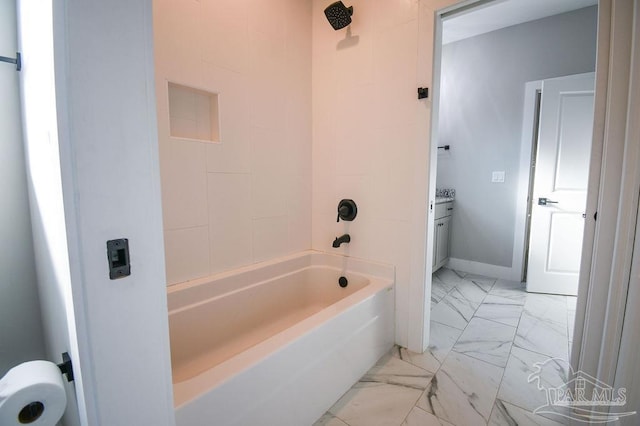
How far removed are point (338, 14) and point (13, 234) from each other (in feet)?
7.05

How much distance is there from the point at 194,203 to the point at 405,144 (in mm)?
1328

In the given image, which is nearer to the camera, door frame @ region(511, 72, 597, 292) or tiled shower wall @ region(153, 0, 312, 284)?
tiled shower wall @ region(153, 0, 312, 284)

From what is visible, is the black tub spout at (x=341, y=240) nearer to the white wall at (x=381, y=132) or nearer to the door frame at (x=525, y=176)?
the white wall at (x=381, y=132)

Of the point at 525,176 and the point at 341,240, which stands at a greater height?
the point at 525,176

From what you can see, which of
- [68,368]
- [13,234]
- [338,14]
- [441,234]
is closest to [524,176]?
[441,234]

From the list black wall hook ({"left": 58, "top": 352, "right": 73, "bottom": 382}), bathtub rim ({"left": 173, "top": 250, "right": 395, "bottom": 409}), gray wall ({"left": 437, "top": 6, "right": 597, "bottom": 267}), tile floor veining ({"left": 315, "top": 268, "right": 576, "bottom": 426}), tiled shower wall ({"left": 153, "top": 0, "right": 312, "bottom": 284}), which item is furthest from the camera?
gray wall ({"left": 437, "top": 6, "right": 597, "bottom": 267})

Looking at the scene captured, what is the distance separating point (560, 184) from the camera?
2.70 metres

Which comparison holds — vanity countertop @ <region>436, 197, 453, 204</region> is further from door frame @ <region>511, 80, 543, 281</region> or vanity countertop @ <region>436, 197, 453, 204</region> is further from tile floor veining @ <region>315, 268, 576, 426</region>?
tile floor veining @ <region>315, 268, 576, 426</region>

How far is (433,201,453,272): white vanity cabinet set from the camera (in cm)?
315

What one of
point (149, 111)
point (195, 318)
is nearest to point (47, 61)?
point (149, 111)

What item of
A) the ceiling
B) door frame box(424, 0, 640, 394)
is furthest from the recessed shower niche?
the ceiling

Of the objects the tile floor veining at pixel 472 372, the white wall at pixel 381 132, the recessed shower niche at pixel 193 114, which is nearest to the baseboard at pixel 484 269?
the tile floor veining at pixel 472 372

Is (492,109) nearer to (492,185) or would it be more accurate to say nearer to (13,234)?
(492,185)

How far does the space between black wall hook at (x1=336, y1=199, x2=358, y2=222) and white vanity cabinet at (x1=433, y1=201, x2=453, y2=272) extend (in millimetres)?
1449
